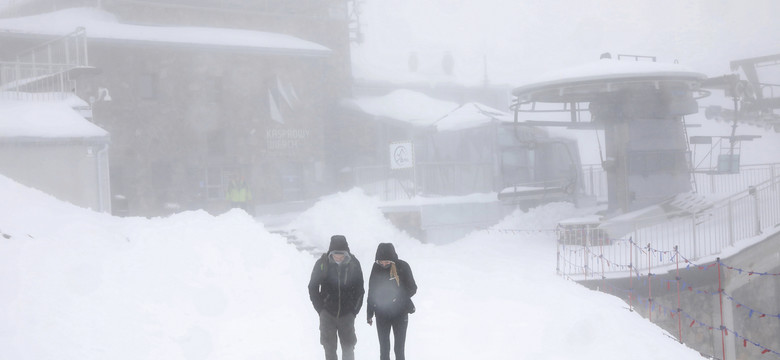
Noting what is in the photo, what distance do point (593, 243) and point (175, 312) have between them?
506 inches

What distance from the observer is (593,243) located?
20578mm

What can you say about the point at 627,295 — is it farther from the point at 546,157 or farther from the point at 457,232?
the point at 546,157

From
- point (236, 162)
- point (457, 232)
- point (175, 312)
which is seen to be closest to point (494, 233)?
point (457, 232)

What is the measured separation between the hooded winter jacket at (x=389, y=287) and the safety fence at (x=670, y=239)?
9.44 metres

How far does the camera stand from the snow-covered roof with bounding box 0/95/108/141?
1783 cm

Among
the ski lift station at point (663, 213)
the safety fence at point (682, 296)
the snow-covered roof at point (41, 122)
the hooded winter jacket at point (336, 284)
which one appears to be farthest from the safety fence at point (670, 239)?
the snow-covered roof at point (41, 122)

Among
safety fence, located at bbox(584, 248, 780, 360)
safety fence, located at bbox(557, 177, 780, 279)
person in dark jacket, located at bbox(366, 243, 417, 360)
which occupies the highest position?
person in dark jacket, located at bbox(366, 243, 417, 360)

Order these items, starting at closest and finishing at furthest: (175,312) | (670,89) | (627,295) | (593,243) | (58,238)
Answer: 1. (175,312)
2. (58,238)
3. (627,295)
4. (593,243)
5. (670,89)

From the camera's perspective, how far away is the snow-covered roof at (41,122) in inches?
702

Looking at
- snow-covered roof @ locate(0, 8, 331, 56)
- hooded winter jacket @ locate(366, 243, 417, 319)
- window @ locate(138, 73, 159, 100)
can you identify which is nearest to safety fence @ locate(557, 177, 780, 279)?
hooded winter jacket @ locate(366, 243, 417, 319)

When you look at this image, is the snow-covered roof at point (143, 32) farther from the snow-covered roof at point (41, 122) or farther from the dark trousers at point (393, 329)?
the dark trousers at point (393, 329)

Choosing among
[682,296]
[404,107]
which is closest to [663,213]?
[682,296]

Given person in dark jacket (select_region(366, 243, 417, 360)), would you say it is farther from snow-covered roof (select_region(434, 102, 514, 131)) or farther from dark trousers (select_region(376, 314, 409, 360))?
snow-covered roof (select_region(434, 102, 514, 131))

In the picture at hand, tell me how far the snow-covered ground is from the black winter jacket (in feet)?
7.88
